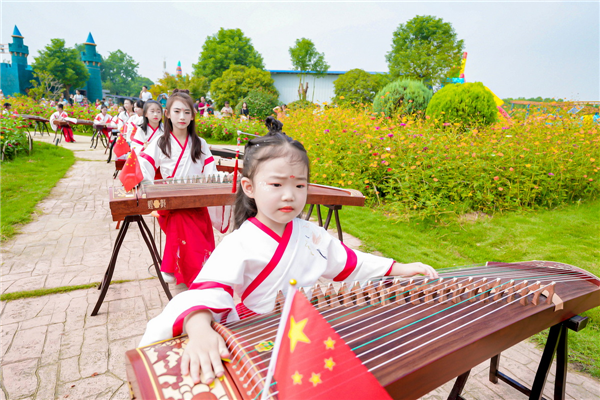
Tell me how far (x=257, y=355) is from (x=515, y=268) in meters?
1.45

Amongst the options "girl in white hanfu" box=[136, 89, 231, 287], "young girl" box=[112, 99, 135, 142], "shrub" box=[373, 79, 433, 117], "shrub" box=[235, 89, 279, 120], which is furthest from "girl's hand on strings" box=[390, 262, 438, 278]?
"shrub" box=[235, 89, 279, 120]

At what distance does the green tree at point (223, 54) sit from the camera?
1532 inches

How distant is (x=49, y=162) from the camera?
8203 mm

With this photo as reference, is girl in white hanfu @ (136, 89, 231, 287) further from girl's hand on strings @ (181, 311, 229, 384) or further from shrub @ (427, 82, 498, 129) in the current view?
shrub @ (427, 82, 498, 129)

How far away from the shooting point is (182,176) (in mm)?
3105

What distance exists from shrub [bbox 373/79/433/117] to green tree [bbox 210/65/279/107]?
16.3m

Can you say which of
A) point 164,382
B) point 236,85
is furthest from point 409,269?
point 236,85

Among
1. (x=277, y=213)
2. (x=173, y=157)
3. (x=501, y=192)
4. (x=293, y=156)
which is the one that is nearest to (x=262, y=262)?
(x=277, y=213)

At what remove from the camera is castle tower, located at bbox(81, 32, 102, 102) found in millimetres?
42188

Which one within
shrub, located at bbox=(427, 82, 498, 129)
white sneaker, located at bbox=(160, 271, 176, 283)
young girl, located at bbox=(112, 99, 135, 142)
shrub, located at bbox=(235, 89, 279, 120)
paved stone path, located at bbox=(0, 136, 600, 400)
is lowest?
paved stone path, located at bbox=(0, 136, 600, 400)

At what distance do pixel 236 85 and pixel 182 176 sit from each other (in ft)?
77.9

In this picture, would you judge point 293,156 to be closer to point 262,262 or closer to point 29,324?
point 262,262

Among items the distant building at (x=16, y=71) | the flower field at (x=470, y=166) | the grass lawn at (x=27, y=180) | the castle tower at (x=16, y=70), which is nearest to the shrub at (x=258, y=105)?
the grass lawn at (x=27, y=180)

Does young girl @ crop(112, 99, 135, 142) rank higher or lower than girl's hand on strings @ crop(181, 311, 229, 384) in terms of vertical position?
higher
